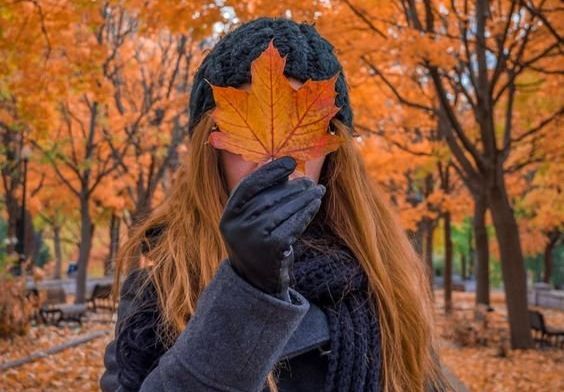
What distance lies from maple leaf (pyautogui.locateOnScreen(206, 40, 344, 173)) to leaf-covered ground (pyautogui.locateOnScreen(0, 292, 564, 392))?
450 centimetres

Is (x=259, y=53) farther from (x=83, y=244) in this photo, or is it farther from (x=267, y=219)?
(x=83, y=244)

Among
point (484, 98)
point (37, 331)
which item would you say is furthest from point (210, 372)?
point (37, 331)

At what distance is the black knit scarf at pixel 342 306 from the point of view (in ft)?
4.21

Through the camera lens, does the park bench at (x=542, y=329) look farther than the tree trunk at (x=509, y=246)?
Yes

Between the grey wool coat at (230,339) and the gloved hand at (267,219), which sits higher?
the gloved hand at (267,219)

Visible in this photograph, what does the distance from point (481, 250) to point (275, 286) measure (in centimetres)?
1206

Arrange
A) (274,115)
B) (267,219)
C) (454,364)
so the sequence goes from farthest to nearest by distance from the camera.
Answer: (454,364)
(274,115)
(267,219)

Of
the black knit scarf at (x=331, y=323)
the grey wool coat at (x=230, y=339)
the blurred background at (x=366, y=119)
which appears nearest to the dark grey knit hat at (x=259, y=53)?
the blurred background at (x=366, y=119)

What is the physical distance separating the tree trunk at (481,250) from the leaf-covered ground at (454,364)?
54.5 inches

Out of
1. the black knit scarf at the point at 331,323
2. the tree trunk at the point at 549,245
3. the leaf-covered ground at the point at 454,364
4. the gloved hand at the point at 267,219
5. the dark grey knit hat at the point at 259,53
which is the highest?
the dark grey knit hat at the point at 259,53

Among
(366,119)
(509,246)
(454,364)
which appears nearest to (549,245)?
(366,119)

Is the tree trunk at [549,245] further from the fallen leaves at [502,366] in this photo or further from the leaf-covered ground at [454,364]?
the fallen leaves at [502,366]

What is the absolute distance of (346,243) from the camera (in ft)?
4.87

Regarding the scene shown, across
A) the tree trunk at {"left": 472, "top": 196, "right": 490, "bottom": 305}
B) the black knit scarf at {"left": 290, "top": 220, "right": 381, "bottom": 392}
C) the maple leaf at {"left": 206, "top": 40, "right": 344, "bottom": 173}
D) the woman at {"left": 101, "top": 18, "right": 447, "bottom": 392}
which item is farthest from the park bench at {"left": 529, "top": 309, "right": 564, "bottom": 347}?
the maple leaf at {"left": 206, "top": 40, "right": 344, "bottom": 173}
